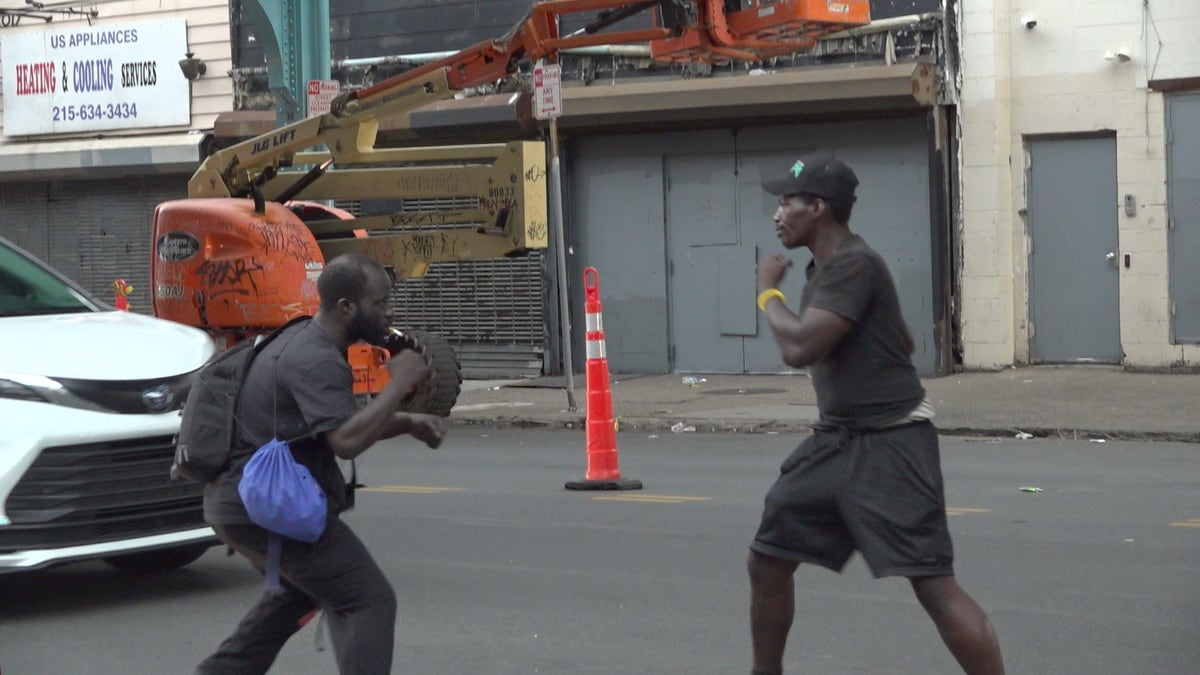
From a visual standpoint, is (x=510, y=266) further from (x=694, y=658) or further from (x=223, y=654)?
(x=223, y=654)

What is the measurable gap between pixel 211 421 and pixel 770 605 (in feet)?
5.90

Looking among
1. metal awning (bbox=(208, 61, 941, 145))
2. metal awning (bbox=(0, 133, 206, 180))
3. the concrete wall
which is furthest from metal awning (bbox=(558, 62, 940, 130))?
metal awning (bbox=(0, 133, 206, 180))

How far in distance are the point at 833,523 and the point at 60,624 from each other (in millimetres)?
3961

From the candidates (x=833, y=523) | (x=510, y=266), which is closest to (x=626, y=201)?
(x=510, y=266)

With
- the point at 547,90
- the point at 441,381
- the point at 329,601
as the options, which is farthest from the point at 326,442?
the point at 547,90

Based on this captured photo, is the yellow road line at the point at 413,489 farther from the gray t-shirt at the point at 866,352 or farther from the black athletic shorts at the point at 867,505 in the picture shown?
the gray t-shirt at the point at 866,352

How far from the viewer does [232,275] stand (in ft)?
44.3

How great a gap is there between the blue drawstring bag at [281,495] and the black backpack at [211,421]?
0.16 metres

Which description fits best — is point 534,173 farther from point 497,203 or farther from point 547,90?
point 547,90

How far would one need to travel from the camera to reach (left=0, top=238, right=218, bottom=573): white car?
24.7 feet

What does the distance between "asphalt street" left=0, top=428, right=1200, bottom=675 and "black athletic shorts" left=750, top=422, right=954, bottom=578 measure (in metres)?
1.39

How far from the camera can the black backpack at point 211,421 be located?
5344 millimetres

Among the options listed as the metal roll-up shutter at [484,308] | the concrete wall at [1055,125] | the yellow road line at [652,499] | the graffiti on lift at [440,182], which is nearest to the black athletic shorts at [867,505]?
the yellow road line at [652,499]

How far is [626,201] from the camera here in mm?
20766
